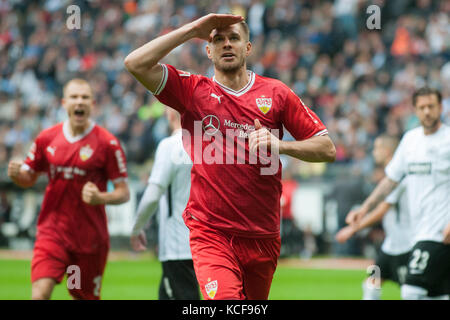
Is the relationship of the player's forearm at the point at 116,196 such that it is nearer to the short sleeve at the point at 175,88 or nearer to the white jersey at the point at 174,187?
the white jersey at the point at 174,187

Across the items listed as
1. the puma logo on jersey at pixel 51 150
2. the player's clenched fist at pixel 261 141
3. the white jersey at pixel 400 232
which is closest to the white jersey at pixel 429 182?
the white jersey at pixel 400 232

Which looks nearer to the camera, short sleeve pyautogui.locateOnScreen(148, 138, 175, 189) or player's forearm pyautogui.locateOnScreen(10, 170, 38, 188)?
short sleeve pyautogui.locateOnScreen(148, 138, 175, 189)

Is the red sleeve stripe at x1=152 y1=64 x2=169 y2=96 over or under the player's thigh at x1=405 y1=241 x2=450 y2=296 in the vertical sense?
over

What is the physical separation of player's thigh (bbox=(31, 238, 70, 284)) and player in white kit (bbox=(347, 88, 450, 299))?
3.11 m

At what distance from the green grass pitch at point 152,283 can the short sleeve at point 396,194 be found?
9.30 ft

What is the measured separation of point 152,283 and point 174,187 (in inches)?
249

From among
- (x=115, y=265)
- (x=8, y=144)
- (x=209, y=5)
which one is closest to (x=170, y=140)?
(x=115, y=265)

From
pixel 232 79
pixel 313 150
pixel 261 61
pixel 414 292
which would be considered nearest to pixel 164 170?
pixel 232 79

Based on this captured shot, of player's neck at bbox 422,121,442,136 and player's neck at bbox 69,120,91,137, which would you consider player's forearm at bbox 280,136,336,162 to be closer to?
player's neck at bbox 422,121,442,136

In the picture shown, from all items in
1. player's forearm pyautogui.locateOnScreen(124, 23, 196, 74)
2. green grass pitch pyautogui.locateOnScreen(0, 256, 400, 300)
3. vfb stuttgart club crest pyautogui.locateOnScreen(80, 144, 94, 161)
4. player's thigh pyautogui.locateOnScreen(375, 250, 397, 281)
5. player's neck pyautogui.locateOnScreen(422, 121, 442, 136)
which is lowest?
green grass pitch pyautogui.locateOnScreen(0, 256, 400, 300)

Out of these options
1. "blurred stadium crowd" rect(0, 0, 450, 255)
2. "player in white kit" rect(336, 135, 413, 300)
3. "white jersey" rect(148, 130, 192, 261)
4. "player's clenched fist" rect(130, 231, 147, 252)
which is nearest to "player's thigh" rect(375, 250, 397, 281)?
"player in white kit" rect(336, 135, 413, 300)

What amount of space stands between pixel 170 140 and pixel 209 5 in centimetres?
1749

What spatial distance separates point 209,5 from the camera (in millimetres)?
23922

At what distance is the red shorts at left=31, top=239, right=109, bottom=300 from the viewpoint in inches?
286
